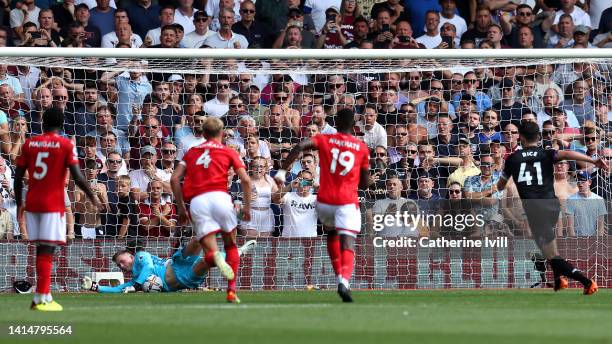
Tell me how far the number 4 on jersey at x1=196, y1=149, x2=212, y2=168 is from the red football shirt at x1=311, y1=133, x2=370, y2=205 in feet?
4.18

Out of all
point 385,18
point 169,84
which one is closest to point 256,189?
point 169,84

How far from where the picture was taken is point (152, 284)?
1858 cm

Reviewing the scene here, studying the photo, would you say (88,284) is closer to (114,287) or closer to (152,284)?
(114,287)

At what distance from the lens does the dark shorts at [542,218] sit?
1731 centimetres

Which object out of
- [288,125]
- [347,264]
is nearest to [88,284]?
[288,125]

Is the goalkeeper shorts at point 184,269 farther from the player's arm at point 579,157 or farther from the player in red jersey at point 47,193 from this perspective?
the player's arm at point 579,157

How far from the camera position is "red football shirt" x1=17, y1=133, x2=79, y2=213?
13.6m

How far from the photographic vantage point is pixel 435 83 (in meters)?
21.8

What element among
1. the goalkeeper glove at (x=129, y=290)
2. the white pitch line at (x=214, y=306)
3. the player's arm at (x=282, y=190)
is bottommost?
the white pitch line at (x=214, y=306)

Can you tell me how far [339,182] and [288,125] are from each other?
21.1 ft

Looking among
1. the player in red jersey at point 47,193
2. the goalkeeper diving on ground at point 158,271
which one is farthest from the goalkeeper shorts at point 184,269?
the player in red jersey at point 47,193

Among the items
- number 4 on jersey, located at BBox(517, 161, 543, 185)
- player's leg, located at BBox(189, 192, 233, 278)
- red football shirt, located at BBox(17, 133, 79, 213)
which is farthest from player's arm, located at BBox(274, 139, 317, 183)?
number 4 on jersey, located at BBox(517, 161, 543, 185)

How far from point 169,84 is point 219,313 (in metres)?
8.99

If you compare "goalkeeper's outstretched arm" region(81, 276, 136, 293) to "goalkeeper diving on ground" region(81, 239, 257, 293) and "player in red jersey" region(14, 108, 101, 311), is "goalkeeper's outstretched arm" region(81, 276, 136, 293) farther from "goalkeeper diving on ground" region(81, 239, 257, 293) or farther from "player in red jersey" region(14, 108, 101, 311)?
"player in red jersey" region(14, 108, 101, 311)
